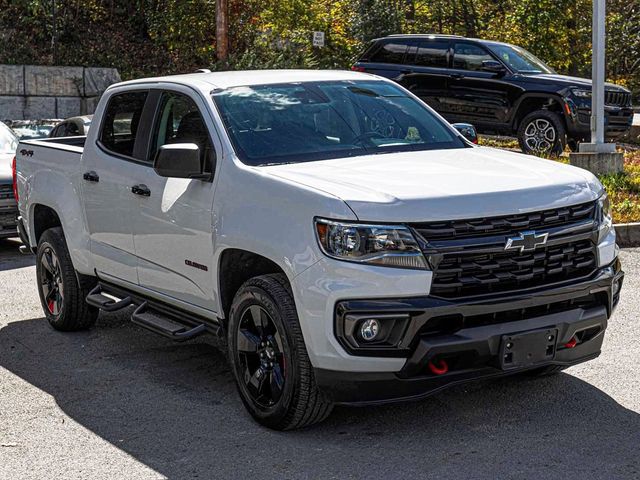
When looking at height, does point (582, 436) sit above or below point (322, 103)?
below

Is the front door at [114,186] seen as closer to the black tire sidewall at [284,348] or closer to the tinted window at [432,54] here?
the black tire sidewall at [284,348]

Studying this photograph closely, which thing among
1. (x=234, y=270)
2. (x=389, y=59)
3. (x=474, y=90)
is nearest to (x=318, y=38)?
(x=389, y=59)

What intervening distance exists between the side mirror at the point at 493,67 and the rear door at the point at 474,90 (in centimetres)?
5

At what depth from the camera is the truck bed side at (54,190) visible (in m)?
7.62

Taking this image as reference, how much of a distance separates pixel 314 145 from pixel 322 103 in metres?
0.45

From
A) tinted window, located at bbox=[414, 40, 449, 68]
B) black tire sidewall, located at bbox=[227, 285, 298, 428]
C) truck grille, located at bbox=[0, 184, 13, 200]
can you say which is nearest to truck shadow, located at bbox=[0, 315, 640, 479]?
black tire sidewall, located at bbox=[227, 285, 298, 428]

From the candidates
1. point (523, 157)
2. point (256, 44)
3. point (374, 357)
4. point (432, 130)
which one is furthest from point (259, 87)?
point (256, 44)

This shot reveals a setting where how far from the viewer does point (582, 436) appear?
17.5 ft

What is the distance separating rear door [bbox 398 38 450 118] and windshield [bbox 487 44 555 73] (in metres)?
0.89

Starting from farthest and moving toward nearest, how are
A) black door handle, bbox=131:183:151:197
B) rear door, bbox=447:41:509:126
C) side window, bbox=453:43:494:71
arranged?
side window, bbox=453:43:494:71, rear door, bbox=447:41:509:126, black door handle, bbox=131:183:151:197

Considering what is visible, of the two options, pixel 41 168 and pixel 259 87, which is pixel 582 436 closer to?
pixel 259 87

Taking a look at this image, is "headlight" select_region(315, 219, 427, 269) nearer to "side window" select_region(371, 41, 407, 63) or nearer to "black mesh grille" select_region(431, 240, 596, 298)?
"black mesh grille" select_region(431, 240, 596, 298)

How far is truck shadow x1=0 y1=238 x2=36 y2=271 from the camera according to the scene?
37.2ft

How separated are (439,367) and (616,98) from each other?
1289 cm
